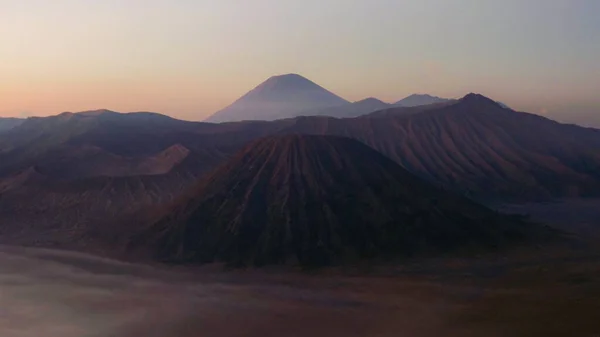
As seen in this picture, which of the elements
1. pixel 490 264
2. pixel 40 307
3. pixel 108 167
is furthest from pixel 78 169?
pixel 490 264

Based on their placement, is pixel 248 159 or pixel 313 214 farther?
pixel 248 159

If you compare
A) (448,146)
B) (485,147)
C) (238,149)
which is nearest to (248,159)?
(238,149)

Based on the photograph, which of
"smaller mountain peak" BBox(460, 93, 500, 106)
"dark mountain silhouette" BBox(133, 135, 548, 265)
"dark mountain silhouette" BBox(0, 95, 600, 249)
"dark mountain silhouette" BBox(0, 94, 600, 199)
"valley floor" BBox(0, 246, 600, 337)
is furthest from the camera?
"smaller mountain peak" BBox(460, 93, 500, 106)

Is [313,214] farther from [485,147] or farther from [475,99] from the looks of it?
[475,99]

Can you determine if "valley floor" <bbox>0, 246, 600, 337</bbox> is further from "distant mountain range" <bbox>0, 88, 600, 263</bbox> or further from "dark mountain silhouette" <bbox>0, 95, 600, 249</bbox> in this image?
"dark mountain silhouette" <bbox>0, 95, 600, 249</bbox>

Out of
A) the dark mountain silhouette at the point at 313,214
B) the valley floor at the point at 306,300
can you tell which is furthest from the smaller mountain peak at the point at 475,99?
the valley floor at the point at 306,300

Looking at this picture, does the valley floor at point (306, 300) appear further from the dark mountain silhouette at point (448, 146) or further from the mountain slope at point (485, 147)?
the mountain slope at point (485, 147)

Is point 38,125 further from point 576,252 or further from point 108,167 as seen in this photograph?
point 576,252

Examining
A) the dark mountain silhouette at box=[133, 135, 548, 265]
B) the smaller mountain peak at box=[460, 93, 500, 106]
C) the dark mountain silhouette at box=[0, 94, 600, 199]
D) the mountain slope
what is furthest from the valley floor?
the smaller mountain peak at box=[460, 93, 500, 106]
